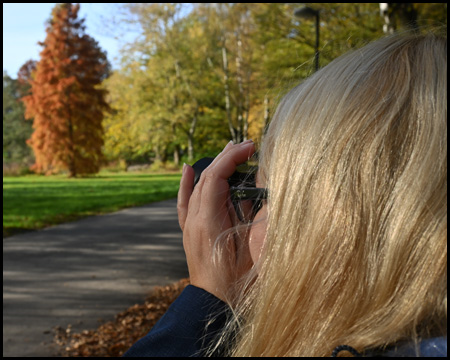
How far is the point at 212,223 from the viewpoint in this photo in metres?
1.12

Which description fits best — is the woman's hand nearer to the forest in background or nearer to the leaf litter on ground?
the leaf litter on ground

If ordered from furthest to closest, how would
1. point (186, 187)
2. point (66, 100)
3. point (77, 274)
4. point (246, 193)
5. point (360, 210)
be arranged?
point (66, 100) < point (77, 274) < point (186, 187) < point (246, 193) < point (360, 210)

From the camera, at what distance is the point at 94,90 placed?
3641 centimetres

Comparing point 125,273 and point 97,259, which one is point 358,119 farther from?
point 97,259

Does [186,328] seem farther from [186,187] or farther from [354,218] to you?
[354,218]

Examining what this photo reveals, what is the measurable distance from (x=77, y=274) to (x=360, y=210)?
6.19 meters

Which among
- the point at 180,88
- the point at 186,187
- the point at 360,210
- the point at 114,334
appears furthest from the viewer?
the point at 180,88

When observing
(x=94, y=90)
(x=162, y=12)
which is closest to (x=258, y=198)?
(x=162, y=12)

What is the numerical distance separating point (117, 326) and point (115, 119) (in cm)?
3580

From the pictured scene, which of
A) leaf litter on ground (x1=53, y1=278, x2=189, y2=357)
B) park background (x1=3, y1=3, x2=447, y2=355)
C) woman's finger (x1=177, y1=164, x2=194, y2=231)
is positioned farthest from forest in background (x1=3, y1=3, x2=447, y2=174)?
woman's finger (x1=177, y1=164, x2=194, y2=231)

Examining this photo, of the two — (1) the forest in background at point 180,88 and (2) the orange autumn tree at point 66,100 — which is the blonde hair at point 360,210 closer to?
(1) the forest in background at point 180,88

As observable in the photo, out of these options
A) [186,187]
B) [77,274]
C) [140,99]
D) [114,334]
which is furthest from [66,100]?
[186,187]

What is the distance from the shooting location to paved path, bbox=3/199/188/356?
4.79m

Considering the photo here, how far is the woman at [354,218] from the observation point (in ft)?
2.56
